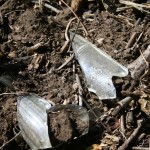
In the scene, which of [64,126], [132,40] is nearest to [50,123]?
[64,126]

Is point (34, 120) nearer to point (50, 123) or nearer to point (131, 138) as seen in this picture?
point (50, 123)

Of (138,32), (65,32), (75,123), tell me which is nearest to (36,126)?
(75,123)

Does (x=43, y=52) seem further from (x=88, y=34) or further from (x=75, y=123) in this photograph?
(x=75, y=123)

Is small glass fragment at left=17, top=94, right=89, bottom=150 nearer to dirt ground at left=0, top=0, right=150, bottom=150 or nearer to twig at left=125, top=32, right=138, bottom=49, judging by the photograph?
dirt ground at left=0, top=0, right=150, bottom=150

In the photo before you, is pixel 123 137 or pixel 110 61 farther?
pixel 110 61

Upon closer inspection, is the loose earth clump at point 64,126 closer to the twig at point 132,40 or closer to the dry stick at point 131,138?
the dry stick at point 131,138

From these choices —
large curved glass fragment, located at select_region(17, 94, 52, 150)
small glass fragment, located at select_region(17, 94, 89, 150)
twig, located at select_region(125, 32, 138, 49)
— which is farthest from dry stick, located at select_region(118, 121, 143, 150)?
twig, located at select_region(125, 32, 138, 49)

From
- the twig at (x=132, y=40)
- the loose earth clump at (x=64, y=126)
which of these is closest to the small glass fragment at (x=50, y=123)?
the loose earth clump at (x=64, y=126)
